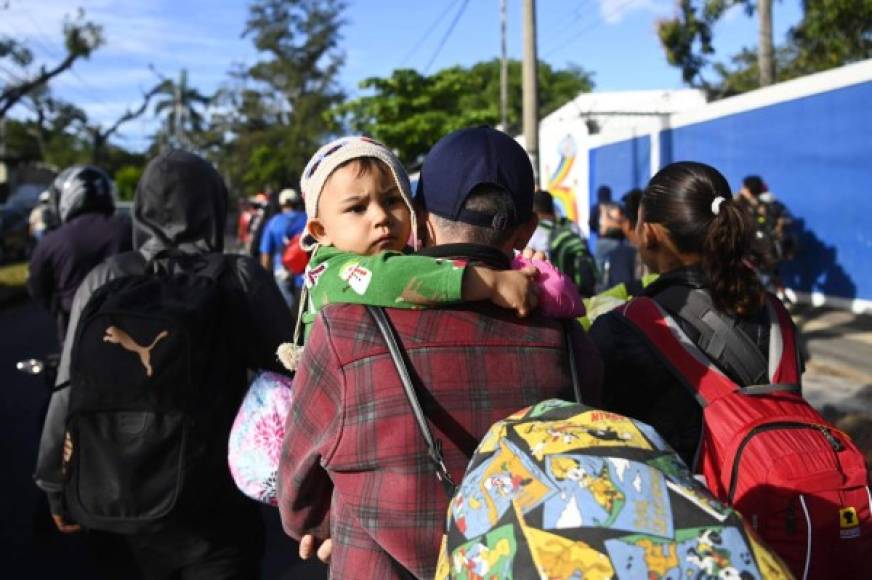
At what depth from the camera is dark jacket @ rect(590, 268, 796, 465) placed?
86.9 inches

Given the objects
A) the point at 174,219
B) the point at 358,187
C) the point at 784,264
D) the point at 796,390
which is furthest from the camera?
the point at 784,264

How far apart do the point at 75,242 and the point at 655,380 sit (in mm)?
3555

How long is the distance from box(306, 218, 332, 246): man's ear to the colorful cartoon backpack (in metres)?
0.81

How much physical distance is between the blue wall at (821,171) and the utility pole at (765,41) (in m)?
3.18

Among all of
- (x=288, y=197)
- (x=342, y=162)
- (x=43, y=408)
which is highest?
(x=288, y=197)

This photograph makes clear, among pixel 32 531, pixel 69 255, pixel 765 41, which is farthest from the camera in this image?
pixel 765 41

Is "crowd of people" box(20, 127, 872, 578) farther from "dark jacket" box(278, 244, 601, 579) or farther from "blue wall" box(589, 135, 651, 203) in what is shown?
"blue wall" box(589, 135, 651, 203)

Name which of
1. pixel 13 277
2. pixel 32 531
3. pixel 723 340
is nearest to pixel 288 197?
pixel 32 531

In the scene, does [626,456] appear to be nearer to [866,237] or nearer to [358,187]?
[358,187]

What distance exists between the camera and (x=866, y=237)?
11453mm

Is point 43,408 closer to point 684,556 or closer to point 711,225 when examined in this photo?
point 711,225

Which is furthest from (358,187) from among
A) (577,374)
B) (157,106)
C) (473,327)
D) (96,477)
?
(157,106)

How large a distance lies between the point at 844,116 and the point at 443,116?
23485 millimetres

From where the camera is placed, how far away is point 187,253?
2.69 m
